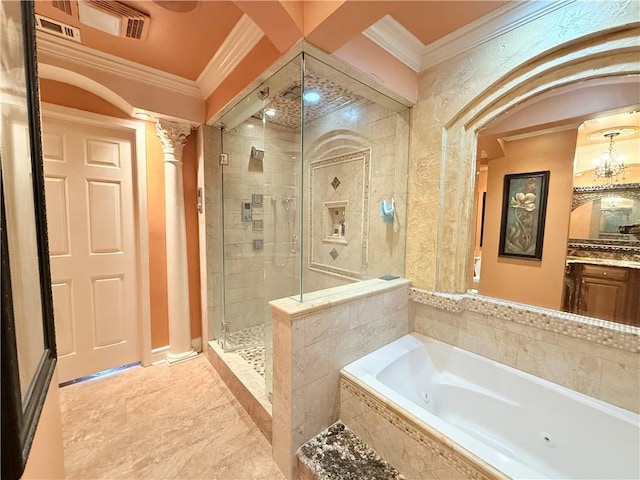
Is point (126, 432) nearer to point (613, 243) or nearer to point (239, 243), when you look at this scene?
point (239, 243)

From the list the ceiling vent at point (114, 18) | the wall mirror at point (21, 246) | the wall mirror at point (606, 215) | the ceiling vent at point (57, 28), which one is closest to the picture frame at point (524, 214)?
the wall mirror at point (606, 215)

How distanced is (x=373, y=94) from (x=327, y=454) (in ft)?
7.57

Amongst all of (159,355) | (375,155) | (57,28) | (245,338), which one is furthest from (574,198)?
(159,355)

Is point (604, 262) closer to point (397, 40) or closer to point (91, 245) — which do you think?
point (397, 40)

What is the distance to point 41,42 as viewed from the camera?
A: 1568 millimetres

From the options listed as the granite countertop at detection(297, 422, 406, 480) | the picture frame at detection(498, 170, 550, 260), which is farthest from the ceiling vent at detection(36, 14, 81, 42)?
the picture frame at detection(498, 170, 550, 260)

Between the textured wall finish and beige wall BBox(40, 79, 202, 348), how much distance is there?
79.1 inches

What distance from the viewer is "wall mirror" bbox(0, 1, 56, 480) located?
43cm

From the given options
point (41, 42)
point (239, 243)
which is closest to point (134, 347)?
point (239, 243)

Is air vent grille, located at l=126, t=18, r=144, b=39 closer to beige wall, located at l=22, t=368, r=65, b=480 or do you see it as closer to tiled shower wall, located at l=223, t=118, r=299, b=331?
tiled shower wall, located at l=223, t=118, r=299, b=331

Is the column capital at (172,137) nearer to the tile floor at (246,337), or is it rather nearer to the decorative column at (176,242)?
the decorative column at (176,242)

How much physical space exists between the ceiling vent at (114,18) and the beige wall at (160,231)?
74cm

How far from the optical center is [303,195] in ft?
7.45

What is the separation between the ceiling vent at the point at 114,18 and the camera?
1.30 metres
